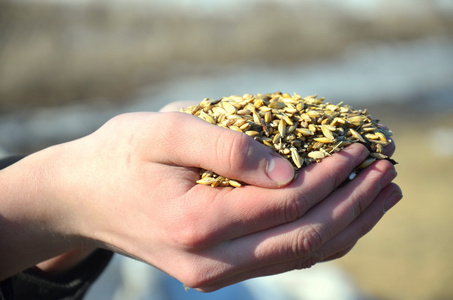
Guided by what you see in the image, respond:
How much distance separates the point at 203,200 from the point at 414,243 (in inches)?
125

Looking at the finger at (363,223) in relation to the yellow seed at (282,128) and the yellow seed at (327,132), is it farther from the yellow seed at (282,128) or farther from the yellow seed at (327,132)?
the yellow seed at (282,128)

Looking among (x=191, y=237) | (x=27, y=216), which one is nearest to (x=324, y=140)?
(x=191, y=237)

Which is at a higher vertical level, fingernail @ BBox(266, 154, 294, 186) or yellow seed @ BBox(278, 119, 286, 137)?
yellow seed @ BBox(278, 119, 286, 137)

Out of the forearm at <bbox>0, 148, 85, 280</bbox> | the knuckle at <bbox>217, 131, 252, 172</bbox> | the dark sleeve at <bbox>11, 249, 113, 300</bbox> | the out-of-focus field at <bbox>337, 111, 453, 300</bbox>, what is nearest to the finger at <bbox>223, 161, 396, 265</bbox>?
the knuckle at <bbox>217, 131, 252, 172</bbox>

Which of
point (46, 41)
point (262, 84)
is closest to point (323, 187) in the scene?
point (262, 84)

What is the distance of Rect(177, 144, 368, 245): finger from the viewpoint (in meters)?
1.20

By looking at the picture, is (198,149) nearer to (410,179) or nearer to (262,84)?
(410,179)

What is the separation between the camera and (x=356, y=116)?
5.10 ft

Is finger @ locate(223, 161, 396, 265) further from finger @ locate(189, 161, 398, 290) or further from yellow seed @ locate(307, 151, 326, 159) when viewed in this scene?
yellow seed @ locate(307, 151, 326, 159)

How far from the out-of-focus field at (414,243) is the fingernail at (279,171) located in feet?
8.30

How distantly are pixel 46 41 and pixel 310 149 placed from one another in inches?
399

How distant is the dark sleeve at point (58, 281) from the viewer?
161cm

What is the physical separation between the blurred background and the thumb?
9.77 ft

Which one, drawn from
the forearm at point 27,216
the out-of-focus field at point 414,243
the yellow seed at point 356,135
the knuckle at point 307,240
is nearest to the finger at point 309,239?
the knuckle at point 307,240
